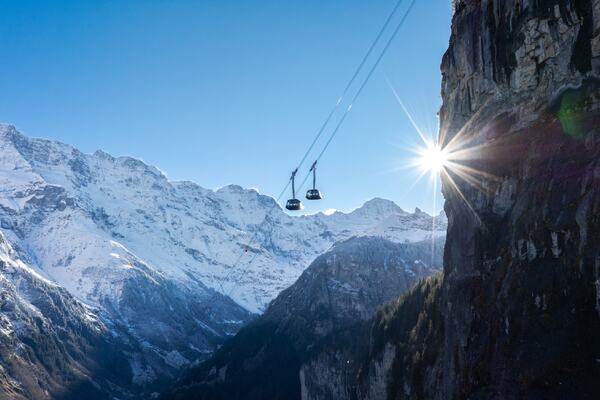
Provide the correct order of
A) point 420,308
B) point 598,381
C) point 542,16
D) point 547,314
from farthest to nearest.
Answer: point 420,308
point 542,16
point 547,314
point 598,381

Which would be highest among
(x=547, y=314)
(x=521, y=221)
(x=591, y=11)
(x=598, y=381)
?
(x=591, y=11)

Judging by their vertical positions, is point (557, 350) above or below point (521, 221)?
below

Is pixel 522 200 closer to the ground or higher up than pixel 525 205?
higher up

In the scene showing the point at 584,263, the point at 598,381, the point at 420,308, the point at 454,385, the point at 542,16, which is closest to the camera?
the point at 598,381

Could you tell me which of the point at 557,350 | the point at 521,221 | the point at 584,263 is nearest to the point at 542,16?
the point at 521,221

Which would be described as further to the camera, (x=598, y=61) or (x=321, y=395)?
(x=321, y=395)

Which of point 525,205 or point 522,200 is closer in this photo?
point 525,205

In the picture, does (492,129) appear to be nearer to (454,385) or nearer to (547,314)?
(547,314)

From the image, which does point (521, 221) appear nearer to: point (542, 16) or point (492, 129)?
point (492, 129)
